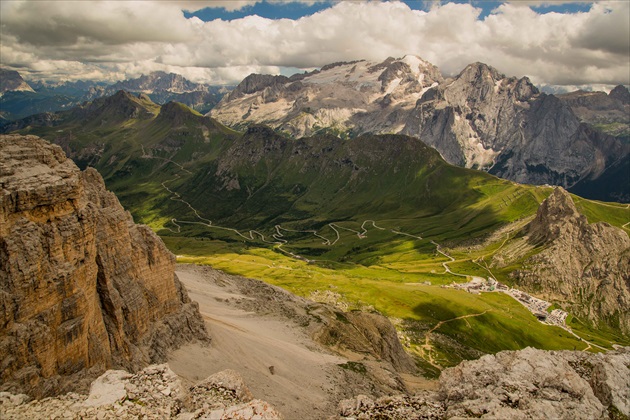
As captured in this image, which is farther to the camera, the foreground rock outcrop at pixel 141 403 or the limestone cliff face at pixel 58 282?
the limestone cliff face at pixel 58 282

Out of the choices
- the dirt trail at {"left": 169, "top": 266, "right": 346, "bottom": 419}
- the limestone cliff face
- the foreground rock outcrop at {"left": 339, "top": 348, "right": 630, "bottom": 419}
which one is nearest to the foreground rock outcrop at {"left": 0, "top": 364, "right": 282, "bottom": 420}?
the limestone cliff face

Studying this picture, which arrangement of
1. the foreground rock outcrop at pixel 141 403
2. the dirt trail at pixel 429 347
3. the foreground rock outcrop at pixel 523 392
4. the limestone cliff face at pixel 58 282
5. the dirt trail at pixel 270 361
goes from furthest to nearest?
1. the dirt trail at pixel 429 347
2. the dirt trail at pixel 270 361
3. the limestone cliff face at pixel 58 282
4. the foreground rock outcrop at pixel 523 392
5. the foreground rock outcrop at pixel 141 403

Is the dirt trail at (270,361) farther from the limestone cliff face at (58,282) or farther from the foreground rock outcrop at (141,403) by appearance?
the foreground rock outcrop at (141,403)

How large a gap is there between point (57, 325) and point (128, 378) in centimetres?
1561

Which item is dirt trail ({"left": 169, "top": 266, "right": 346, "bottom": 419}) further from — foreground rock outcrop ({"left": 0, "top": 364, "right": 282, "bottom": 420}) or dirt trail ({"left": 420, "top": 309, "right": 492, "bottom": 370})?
dirt trail ({"left": 420, "top": 309, "right": 492, "bottom": 370})

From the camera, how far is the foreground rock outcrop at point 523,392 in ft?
122

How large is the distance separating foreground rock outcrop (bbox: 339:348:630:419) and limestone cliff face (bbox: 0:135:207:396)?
33.3 meters

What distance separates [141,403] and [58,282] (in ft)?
70.8

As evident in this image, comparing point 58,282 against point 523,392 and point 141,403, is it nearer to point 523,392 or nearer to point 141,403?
point 141,403

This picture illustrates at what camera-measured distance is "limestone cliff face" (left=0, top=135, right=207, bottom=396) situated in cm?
4603

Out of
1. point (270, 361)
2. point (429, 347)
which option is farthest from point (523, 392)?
point (429, 347)

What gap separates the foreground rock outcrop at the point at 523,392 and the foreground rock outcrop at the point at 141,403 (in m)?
12.2

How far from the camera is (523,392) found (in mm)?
39688

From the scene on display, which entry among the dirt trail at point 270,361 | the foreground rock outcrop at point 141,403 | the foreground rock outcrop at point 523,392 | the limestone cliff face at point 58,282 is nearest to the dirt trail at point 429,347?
the dirt trail at point 270,361
